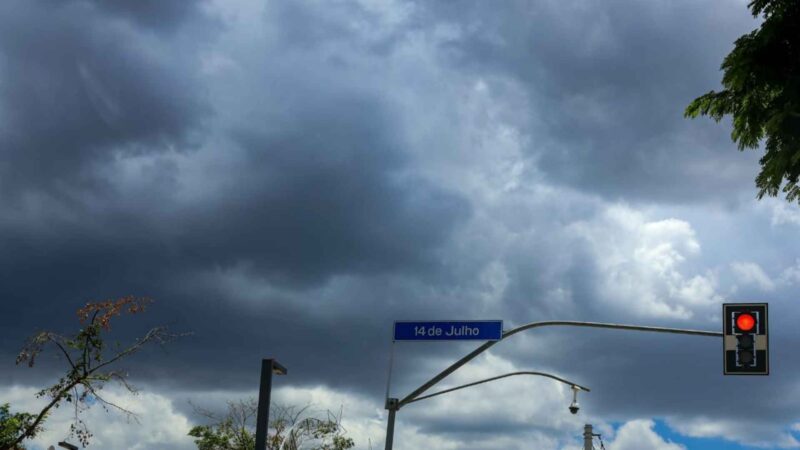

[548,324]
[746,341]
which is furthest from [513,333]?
[746,341]

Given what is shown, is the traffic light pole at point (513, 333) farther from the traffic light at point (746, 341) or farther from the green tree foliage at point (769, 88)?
the green tree foliage at point (769, 88)

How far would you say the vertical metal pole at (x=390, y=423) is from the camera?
862 inches

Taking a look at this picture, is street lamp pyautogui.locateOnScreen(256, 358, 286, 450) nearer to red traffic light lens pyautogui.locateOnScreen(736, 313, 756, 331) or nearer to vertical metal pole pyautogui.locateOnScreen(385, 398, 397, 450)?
vertical metal pole pyautogui.locateOnScreen(385, 398, 397, 450)

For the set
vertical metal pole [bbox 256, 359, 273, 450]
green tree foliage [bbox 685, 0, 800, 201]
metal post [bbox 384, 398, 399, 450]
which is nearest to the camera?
vertical metal pole [bbox 256, 359, 273, 450]

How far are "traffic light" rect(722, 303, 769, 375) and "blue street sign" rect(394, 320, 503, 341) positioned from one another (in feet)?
15.3

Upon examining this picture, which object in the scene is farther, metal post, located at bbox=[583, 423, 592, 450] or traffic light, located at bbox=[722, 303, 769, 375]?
metal post, located at bbox=[583, 423, 592, 450]

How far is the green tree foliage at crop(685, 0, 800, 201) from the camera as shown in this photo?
60.4 feet

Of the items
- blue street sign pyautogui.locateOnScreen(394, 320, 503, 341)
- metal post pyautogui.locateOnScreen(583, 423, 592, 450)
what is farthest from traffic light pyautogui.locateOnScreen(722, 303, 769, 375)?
metal post pyautogui.locateOnScreen(583, 423, 592, 450)

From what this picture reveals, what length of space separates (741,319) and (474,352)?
555 centimetres

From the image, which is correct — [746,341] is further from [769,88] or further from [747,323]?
[769,88]

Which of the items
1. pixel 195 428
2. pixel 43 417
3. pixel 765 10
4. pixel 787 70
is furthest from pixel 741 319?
pixel 195 428

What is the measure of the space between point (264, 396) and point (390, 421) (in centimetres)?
594

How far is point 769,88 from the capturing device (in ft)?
62.6

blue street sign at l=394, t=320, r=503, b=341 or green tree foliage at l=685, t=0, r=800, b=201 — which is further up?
green tree foliage at l=685, t=0, r=800, b=201
